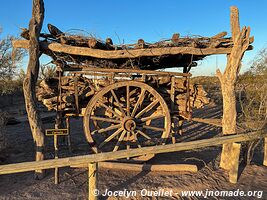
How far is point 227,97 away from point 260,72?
220cm

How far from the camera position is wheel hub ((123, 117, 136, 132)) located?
4.74 metres

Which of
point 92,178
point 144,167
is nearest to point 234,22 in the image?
point 144,167

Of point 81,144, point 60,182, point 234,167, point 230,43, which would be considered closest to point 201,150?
point 234,167

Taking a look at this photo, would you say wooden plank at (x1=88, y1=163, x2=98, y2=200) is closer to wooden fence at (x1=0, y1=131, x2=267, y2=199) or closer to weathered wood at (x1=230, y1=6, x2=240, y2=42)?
wooden fence at (x1=0, y1=131, x2=267, y2=199)

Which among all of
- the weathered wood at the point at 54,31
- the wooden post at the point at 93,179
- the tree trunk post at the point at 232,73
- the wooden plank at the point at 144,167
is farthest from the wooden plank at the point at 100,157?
the weathered wood at the point at 54,31

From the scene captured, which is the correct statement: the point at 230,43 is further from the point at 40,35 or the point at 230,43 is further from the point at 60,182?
the point at 60,182

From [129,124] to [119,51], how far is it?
167 cm

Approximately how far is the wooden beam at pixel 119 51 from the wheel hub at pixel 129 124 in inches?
57.0

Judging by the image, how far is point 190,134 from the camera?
8141 mm

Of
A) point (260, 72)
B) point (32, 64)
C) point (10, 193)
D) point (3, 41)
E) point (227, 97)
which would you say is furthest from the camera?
point (3, 41)

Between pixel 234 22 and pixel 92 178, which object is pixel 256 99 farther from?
pixel 92 178

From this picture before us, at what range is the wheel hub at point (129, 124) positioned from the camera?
4742 millimetres

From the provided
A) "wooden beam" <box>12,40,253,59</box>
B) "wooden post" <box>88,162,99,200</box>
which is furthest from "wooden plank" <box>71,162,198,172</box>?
"wooden beam" <box>12,40,253,59</box>

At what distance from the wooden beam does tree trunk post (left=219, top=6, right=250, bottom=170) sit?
25cm
